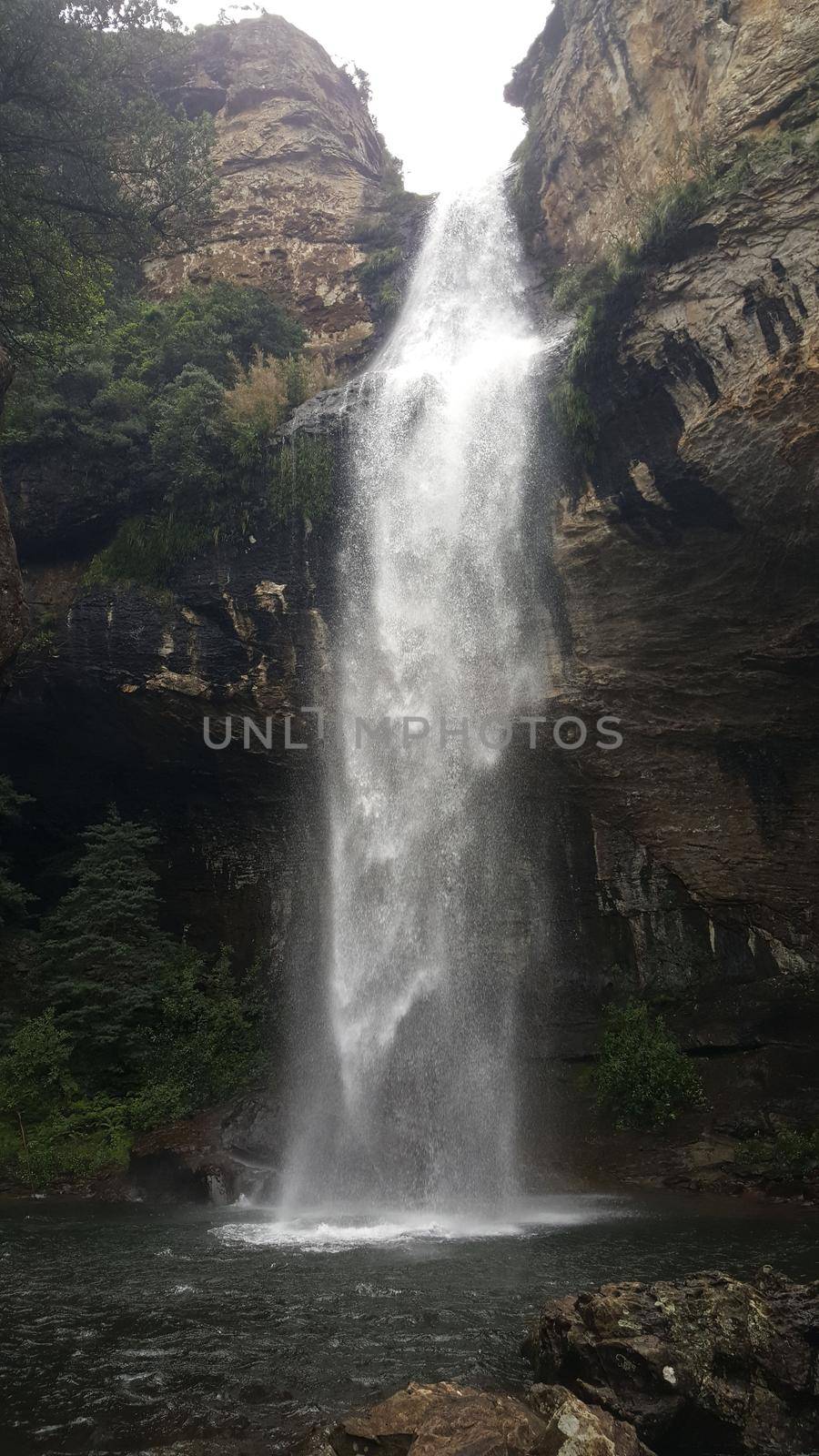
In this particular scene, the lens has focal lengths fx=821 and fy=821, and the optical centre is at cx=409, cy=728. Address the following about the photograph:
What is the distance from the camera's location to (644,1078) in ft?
43.1

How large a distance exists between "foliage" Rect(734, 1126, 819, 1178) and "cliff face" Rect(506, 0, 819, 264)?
15.0 meters

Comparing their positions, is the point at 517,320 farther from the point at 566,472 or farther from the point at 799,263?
the point at 799,263

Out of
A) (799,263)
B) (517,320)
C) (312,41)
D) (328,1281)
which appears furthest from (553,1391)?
(312,41)

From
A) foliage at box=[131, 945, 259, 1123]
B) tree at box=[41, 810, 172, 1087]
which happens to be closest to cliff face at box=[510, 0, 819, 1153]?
Result: foliage at box=[131, 945, 259, 1123]

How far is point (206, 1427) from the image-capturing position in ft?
13.8

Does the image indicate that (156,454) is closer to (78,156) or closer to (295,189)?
(78,156)

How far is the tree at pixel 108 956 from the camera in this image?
571 inches

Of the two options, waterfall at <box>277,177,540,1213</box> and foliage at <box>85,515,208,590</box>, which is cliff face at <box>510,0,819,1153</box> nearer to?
waterfall at <box>277,177,540,1213</box>

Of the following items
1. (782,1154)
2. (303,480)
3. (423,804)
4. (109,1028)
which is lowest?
(782,1154)

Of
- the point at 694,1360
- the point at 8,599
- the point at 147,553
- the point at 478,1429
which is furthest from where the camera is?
the point at 147,553

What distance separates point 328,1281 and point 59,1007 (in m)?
10.2

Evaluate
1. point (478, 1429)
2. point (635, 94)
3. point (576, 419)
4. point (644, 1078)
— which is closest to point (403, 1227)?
point (644, 1078)

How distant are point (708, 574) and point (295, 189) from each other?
2122 centimetres

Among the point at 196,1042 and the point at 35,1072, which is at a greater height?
the point at 196,1042
